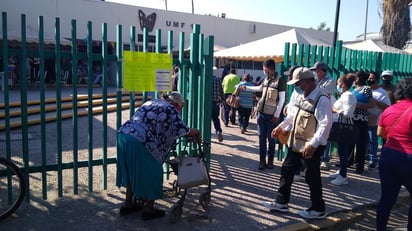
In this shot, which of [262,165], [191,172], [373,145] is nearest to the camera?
[191,172]

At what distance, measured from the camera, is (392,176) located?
3473mm

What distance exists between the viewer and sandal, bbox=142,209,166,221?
3.84 m

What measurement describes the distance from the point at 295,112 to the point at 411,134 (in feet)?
3.96

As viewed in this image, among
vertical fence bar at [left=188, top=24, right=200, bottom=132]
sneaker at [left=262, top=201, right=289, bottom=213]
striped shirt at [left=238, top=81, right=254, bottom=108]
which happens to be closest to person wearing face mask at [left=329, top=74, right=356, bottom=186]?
sneaker at [left=262, top=201, right=289, bottom=213]

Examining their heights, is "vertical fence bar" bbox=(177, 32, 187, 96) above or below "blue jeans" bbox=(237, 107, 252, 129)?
above

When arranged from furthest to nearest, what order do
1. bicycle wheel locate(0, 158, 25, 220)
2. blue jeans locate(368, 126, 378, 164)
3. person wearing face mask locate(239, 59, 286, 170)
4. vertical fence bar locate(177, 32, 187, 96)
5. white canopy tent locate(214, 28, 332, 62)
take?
white canopy tent locate(214, 28, 332, 62) → blue jeans locate(368, 126, 378, 164) → person wearing face mask locate(239, 59, 286, 170) → vertical fence bar locate(177, 32, 187, 96) → bicycle wheel locate(0, 158, 25, 220)

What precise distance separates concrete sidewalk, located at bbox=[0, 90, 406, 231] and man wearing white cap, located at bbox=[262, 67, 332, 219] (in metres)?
0.19

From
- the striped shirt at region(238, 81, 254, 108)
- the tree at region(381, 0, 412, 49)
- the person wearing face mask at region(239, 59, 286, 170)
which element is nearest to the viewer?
the person wearing face mask at region(239, 59, 286, 170)

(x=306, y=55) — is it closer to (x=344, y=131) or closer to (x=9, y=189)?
(x=344, y=131)

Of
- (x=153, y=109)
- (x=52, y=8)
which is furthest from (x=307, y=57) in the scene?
(x=52, y=8)

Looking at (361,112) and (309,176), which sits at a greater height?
(361,112)

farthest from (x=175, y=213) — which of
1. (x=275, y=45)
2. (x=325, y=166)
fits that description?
(x=275, y=45)

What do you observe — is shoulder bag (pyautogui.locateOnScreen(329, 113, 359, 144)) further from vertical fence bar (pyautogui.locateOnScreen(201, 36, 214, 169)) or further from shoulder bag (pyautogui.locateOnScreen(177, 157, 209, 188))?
shoulder bag (pyautogui.locateOnScreen(177, 157, 209, 188))

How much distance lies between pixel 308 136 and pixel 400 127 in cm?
90
